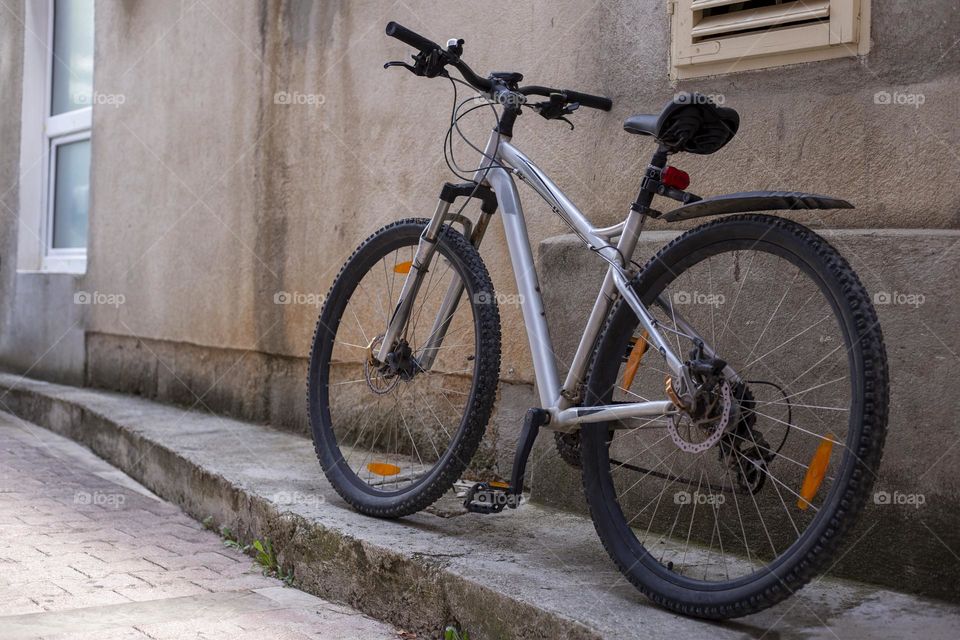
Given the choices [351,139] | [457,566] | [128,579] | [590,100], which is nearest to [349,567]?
[457,566]

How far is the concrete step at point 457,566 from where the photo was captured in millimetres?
2395

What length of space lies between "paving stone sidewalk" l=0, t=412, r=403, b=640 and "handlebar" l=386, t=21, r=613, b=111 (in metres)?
1.67

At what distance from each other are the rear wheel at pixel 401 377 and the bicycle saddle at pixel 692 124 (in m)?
0.78

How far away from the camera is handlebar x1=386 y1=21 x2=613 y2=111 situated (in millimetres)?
3141

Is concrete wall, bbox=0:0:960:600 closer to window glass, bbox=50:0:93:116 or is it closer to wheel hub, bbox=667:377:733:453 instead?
window glass, bbox=50:0:93:116

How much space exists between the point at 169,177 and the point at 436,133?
8.48 ft

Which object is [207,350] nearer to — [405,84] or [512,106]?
[405,84]

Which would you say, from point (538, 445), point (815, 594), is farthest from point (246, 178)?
point (815, 594)

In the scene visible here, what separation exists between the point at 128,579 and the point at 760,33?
2654mm

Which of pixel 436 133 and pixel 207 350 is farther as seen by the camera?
pixel 207 350

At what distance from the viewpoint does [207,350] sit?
5.92 metres

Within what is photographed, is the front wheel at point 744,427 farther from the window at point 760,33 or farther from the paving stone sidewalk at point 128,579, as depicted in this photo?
the paving stone sidewalk at point 128,579

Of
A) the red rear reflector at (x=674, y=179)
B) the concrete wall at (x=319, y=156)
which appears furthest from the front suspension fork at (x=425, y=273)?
the red rear reflector at (x=674, y=179)

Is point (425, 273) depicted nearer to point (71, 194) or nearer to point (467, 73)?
point (467, 73)
